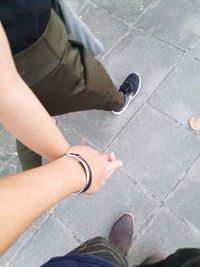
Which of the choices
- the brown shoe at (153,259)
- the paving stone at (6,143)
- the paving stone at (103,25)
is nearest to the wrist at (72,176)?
the brown shoe at (153,259)

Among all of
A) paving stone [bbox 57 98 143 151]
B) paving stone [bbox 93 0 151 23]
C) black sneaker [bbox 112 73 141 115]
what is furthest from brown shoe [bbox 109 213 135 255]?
paving stone [bbox 93 0 151 23]

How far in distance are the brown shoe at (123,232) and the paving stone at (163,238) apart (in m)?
0.06

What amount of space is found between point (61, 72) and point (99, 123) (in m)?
1.04

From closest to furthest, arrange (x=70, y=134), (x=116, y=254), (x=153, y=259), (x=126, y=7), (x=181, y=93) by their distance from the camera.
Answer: (x=116, y=254)
(x=153, y=259)
(x=181, y=93)
(x=70, y=134)
(x=126, y=7)

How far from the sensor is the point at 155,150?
2.31m

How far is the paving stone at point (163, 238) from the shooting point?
6.79 feet

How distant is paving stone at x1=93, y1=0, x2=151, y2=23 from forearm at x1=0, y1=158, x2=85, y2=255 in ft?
6.00

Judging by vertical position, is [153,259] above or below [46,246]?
above

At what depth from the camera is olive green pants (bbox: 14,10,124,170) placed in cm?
139

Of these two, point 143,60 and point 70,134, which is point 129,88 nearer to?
point 143,60

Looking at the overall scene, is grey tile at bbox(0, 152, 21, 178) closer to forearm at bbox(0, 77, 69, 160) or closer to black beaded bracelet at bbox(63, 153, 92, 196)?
forearm at bbox(0, 77, 69, 160)

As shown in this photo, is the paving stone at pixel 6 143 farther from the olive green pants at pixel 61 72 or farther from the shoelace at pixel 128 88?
the olive green pants at pixel 61 72

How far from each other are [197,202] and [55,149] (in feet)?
3.60

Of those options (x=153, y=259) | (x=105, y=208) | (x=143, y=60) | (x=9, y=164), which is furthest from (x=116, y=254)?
(x=143, y=60)
